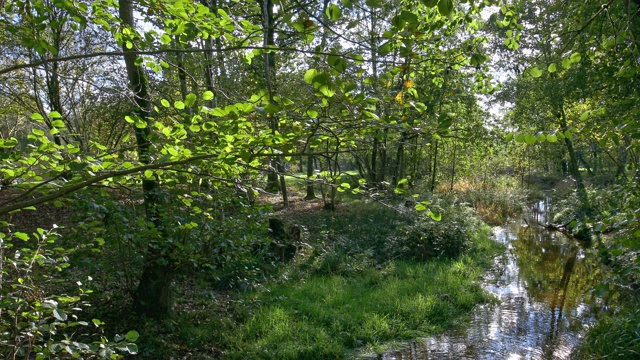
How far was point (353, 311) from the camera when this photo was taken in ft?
23.8

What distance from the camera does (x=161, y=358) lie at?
520cm

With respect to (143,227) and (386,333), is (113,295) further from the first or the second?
(386,333)

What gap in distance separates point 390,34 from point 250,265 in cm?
534

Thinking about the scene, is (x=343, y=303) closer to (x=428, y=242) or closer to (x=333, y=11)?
(x=428, y=242)

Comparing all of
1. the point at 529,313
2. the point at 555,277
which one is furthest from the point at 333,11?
the point at 555,277

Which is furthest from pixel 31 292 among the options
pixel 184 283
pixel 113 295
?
pixel 184 283

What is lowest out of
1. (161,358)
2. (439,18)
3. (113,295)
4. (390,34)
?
(161,358)

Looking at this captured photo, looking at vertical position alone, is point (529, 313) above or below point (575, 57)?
below

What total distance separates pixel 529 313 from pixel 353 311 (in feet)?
11.2

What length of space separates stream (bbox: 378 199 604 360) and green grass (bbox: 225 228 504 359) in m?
0.38

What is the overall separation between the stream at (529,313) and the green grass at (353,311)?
38 cm

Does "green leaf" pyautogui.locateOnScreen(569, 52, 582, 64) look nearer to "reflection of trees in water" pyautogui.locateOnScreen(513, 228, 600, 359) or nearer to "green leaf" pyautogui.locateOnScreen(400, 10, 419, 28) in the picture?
"green leaf" pyautogui.locateOnScreen(400, 10, 419, 28)

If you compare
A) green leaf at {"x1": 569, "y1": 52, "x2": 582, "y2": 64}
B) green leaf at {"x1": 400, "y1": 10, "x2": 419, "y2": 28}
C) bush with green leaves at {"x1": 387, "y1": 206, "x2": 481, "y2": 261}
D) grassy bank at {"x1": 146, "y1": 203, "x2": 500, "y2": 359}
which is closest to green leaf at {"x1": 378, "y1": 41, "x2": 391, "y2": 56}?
green leaf at {"x1": 400, "y1": 10, "x2": 419, "y2": 28}

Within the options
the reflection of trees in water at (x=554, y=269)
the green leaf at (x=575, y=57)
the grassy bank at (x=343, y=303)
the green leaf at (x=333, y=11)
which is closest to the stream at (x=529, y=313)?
the reflection of trees in water at (x=554, y=269)
